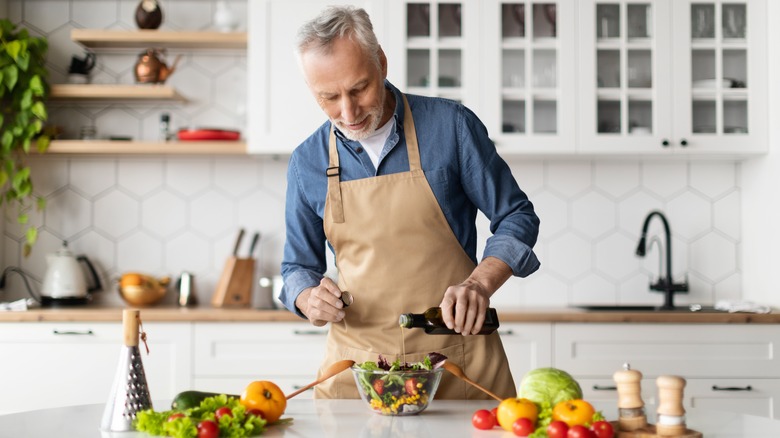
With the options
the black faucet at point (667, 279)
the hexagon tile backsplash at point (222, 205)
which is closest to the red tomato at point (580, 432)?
the black faucet at point (667, 279)

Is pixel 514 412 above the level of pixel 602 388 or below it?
above

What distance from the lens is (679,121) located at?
3.68m

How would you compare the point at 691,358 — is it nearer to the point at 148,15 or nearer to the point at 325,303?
the point at 325,303

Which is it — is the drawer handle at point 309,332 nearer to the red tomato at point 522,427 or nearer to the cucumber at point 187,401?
the cucumber at point 187,401

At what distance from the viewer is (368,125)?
2080 millimetres

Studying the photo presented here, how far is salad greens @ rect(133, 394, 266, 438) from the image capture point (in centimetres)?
146

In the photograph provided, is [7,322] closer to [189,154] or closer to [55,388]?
[55,388]

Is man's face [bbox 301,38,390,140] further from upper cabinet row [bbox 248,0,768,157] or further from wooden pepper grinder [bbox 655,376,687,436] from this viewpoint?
upper cabinet row [bbox 248,0,768,157]

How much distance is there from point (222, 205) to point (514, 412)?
273 centimetres

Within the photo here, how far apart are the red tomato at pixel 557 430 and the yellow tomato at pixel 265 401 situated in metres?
0.50

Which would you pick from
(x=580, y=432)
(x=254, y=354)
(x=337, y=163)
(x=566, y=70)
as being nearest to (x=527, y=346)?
(x=254, y=354)

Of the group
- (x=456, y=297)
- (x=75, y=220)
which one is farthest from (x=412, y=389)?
(x=75, y=220)

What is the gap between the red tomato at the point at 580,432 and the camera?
1390mm

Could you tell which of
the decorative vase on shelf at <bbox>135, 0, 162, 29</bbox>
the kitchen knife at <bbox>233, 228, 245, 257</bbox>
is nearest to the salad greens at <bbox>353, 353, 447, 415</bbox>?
the kitchen knife at <bbox>233, 228, 245, 257</bbox>
